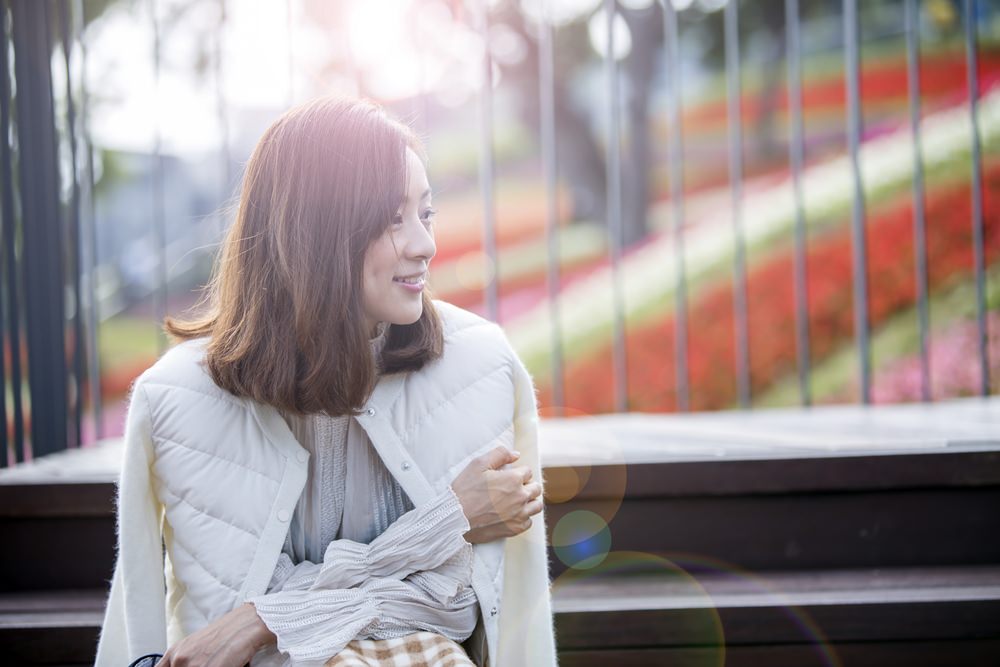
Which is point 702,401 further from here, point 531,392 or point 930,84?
point 930,84

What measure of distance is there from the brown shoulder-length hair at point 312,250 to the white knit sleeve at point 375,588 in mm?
216

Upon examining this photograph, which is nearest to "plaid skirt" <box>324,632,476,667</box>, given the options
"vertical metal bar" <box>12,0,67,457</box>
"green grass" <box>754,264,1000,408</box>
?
"vertical metal bar" <box>12,0,67,457</box>

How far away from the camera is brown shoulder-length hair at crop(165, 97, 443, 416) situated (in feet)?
4.77

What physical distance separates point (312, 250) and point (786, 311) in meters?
5.00

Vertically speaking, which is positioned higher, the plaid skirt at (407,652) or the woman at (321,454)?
the woman at (321,454)

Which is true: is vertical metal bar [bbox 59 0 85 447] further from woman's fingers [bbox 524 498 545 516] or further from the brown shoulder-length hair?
woman's fingers [bbox 524 498 545 516]

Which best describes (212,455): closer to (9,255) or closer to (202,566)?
(202,566)

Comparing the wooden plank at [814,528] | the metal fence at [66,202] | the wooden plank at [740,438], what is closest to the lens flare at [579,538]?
the wooden plank at [814,528]

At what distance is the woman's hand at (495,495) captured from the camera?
58.8 inches

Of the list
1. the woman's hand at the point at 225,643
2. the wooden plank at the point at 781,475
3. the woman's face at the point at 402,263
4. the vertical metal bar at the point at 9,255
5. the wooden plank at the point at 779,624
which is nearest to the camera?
the woman's hand at the point at 225,643

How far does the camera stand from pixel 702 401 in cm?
558

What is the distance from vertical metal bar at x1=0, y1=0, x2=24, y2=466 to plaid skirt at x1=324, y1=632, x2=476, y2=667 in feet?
4.23

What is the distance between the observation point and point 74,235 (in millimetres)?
2598

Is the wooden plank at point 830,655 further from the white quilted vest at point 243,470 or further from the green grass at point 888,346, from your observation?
the green grass at point 888,346
